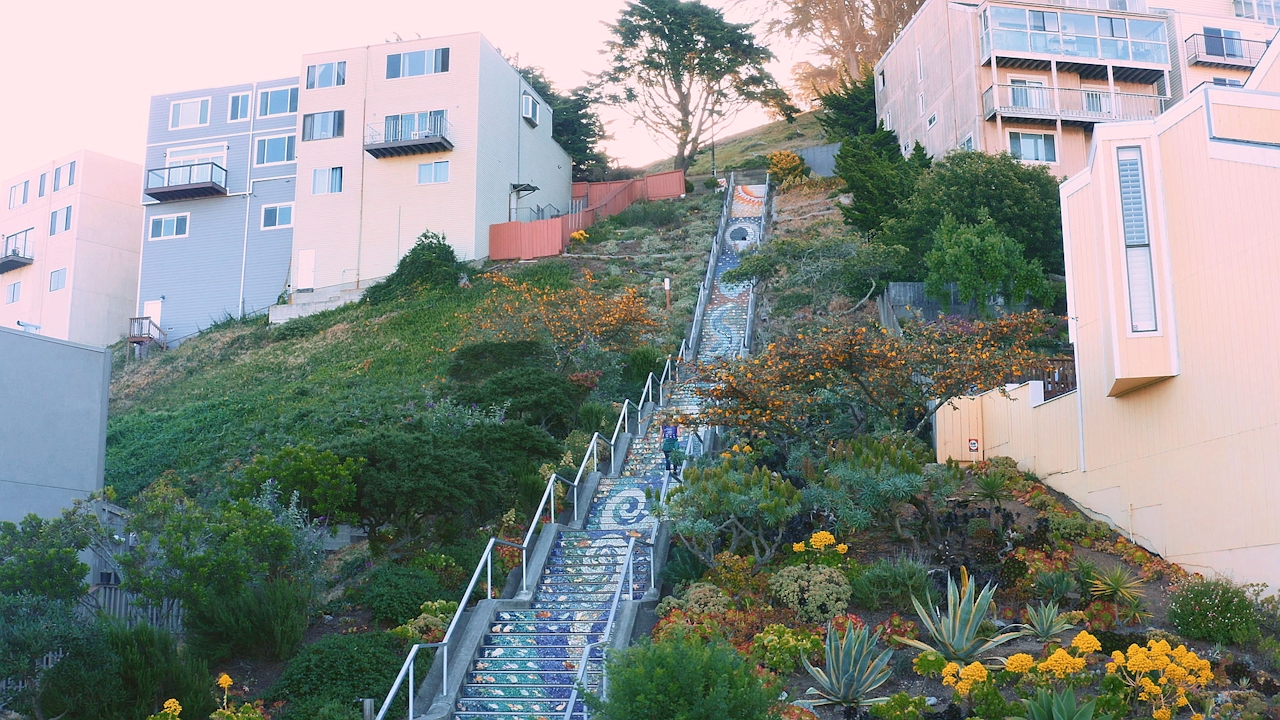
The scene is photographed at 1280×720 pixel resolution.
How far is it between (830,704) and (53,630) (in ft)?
27.5

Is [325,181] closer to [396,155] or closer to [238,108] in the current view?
[396,155]

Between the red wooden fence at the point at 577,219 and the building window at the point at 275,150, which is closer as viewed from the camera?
the red wooden fence at the point at 577,219

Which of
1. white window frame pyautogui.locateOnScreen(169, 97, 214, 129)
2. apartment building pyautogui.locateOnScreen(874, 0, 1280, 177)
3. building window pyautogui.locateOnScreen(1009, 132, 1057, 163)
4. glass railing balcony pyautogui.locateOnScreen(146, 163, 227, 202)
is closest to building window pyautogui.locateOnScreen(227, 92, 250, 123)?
white window frame pyautogui.locateOnScreen(169, 97, 214, 129)

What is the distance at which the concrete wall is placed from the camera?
57.4ft

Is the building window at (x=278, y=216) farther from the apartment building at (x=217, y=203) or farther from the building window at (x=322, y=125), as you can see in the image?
the building window at (x=322, y=125)

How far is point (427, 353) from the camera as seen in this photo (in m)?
34.1

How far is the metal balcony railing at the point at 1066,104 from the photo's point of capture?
38969mm

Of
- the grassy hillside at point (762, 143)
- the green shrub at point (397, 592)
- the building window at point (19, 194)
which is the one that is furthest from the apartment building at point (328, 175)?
the green shrub at point (397, 592)

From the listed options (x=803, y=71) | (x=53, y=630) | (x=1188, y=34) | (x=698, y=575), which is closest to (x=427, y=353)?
(x=698, y=575)

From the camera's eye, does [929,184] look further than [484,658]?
Yes

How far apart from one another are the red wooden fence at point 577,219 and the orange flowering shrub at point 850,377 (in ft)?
81.0

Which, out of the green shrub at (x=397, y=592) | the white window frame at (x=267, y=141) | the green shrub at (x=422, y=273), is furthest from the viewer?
the white window frame at (x=267, y=141)

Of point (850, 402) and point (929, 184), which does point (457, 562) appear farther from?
point (929, 184)

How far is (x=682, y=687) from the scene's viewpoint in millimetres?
9812
